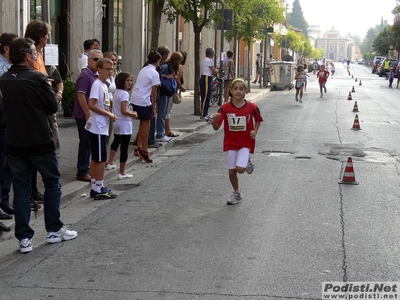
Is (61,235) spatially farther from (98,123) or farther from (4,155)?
(98,123)

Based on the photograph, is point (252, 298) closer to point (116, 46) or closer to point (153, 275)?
point (153, 275)

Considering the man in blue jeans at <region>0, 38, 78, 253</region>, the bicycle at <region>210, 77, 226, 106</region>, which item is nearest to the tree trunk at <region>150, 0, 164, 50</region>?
the bicycle at <region>210, 77, 226, 106</region>

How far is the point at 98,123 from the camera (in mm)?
9117

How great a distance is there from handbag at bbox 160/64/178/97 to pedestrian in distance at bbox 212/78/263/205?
527 cm

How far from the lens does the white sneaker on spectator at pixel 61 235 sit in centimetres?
709

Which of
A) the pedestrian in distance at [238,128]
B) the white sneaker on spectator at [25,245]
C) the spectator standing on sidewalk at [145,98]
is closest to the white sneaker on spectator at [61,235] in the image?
the white sneaker on spectator at [25,245]

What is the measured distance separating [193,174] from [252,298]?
578 cm

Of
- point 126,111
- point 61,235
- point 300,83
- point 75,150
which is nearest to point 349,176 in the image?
point 126,111

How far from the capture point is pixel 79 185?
9734 millimetres

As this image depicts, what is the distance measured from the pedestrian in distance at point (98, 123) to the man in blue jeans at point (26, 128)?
211 centimetres

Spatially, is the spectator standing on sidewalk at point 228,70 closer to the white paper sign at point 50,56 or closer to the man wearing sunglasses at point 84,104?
the white paper sign at point 50,56

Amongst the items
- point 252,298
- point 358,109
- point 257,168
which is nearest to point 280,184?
point 257,168

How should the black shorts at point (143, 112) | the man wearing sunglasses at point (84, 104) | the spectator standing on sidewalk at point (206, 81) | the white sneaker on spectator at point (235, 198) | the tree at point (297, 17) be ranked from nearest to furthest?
the white sneaker on spectator at point (235, 198)
the man wearing sunglasses at point (84, 104)
the black shorts at point (143, 112)
the spectator standing on sidewalk at point (206, 81)
the tree at point (297, 17)

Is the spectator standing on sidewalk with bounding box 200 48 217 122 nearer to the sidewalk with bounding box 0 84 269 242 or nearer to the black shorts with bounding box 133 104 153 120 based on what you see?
the sidewalk with bounding box 0 84 269 242
